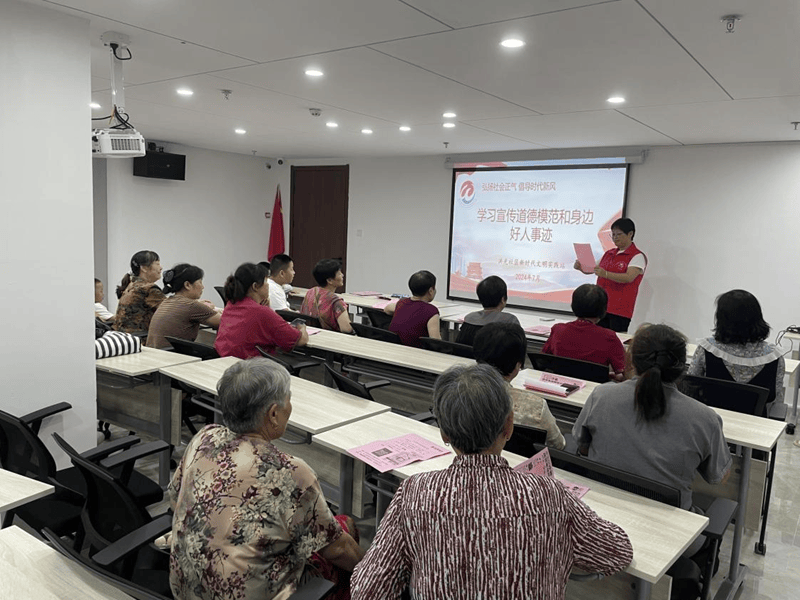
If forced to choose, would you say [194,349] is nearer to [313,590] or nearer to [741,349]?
[313,590]

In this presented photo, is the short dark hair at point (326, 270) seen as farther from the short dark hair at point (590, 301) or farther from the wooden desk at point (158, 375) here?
the short dark hair at point (590, 301)

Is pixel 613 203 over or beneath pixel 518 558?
over

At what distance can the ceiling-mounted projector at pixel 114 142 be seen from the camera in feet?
10.6

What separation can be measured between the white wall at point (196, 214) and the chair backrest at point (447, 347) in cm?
565

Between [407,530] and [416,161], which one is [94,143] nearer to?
[407,530]

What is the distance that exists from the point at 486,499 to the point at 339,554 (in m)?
0.63

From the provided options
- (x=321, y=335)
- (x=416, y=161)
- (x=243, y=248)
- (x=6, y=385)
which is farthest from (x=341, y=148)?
(x=6, y=385)

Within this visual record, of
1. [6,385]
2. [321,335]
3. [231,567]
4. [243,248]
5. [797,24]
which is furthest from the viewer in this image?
[243,248]

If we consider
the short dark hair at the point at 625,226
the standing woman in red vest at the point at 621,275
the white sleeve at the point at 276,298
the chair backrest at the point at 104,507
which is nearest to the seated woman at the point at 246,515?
the chair backrest at the point at 104,507

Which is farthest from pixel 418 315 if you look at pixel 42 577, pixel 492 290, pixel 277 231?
pixel 277 231

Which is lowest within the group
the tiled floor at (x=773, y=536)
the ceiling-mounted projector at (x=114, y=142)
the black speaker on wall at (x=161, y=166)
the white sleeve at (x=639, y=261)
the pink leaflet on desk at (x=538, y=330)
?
the tiled floor at (x=773, y=536)

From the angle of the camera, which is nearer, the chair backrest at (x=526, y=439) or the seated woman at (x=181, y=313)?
the chair backrest at (x=526, y=439)

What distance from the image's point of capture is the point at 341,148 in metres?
7.87

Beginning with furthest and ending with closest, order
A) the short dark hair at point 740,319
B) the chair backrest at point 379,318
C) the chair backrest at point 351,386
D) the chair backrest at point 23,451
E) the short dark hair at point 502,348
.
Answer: the chair backrest at point 379,318 < the short dark hair at point 740,319 < the chair backrest at point 351,386 < the chair backrest at point 23,451 < the short dark hair at point 502,348
